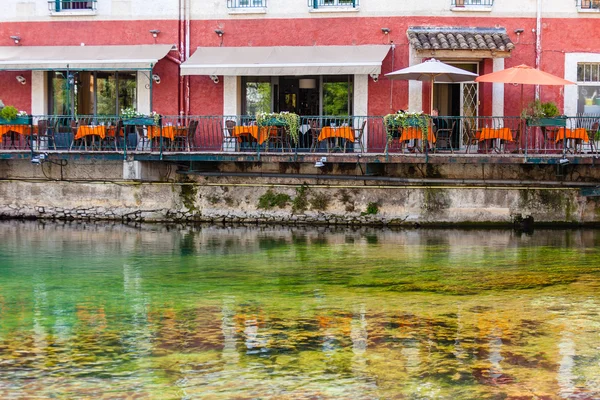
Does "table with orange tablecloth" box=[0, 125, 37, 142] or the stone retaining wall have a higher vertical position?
"table with orange tablecloth" box=[0, 125, 37, 142]

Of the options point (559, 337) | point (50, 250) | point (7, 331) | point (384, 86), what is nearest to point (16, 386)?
point (7, 331)

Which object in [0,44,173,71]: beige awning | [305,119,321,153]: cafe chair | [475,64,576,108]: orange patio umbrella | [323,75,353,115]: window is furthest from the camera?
[323,75,353,115]: window

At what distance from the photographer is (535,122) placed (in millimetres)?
20938

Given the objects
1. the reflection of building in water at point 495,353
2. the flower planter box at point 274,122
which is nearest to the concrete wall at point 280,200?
the flower planter box at point 274,122

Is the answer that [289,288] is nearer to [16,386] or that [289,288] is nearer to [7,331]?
[7,331]

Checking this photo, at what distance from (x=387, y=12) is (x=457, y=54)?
1.87 metres

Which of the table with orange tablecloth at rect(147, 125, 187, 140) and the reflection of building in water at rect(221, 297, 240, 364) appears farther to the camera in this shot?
the table with orange tablecloth at rect(147, 125, 187, 140)

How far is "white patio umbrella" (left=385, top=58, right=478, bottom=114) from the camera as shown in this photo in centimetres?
2066

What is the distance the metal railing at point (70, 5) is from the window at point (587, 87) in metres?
11.1

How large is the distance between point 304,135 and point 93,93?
5.28 m

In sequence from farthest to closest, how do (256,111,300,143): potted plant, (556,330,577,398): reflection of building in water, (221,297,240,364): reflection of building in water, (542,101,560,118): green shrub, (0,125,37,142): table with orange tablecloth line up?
1. (0,125,37,142): table with orange tablecloth
2. (542,101,560,118): green shrub
3. (256,111,300,143): potted plant
4. (221,297,240,364): reflection of building in water
5. (556,330,577,398): reflection of building in water

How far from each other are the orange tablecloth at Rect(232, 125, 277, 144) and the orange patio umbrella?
4326 millimetres

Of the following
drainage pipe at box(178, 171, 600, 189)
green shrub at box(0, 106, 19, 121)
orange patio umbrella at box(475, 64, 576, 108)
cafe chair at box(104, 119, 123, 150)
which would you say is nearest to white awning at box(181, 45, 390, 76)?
cafe chair at box(104, 119, 123, 150)

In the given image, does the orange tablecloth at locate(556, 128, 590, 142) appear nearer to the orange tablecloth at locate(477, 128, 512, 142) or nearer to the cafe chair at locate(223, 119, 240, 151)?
the orange tablecloth at locate(477, 128, 512, 142)
